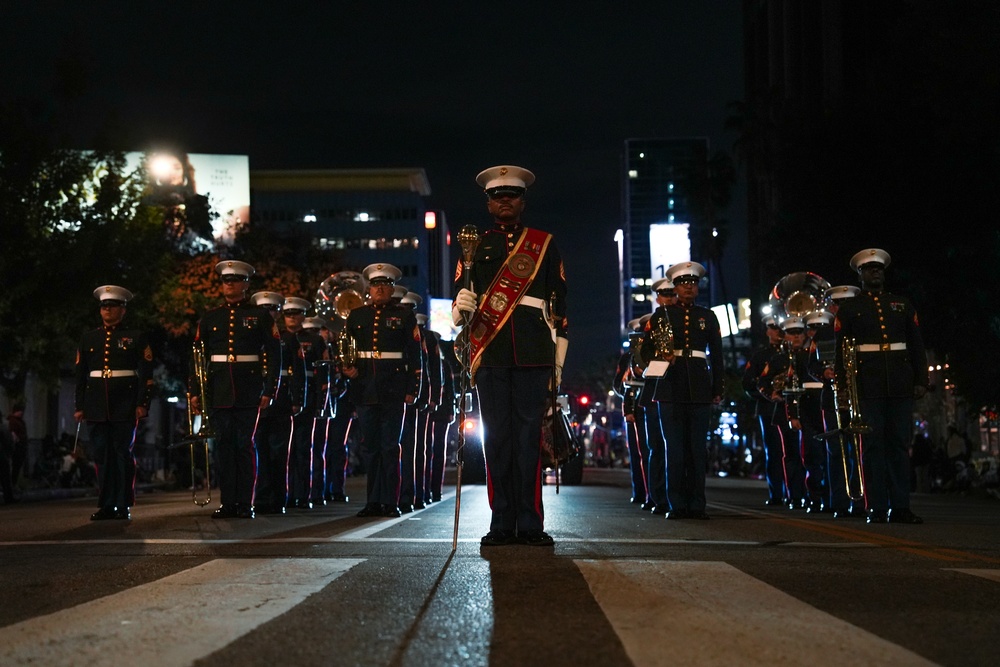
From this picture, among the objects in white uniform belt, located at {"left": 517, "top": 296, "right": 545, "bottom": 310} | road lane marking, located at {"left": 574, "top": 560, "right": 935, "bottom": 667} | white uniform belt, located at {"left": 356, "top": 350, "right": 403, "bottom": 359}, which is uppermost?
white uniform belt, located at {"left": 356, "top": 350, "right": 403, "bottom": 359}

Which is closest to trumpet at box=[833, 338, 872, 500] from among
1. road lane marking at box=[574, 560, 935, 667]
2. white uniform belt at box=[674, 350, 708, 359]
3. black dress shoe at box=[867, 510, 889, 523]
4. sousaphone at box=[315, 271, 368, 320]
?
black dress shoe at box=[867, 510, 889, 523]

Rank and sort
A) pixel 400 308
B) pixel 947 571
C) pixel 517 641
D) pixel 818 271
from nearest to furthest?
pixel 517 641, pixel 947 571, pixel 400 308, pixel 818 271

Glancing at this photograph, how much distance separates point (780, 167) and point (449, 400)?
61.9 feet

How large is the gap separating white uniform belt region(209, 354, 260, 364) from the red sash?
4.78 meters

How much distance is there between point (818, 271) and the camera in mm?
31516

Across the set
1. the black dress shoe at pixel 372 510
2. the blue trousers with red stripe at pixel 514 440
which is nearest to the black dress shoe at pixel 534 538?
the blue trousers with red stripe at pixel 514 440

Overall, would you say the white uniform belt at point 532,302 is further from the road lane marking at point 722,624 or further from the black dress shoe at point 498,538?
the road lane marking at point 722,624

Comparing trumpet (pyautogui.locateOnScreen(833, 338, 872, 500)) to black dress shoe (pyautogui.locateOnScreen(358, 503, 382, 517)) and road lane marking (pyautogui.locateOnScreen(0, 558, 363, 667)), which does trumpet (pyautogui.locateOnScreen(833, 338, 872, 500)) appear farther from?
road lane marking (pyautogui.locateOnScreen(0, 558, 363, 667))

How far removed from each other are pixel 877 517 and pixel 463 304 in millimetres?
5315

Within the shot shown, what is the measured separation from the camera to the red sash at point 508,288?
28.8ft

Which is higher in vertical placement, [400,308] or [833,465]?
[400,308]

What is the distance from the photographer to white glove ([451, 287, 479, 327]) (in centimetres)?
855

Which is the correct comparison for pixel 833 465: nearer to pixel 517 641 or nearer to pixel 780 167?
pixel 517 641

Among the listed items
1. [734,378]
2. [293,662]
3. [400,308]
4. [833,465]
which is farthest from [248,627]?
[734,378]
